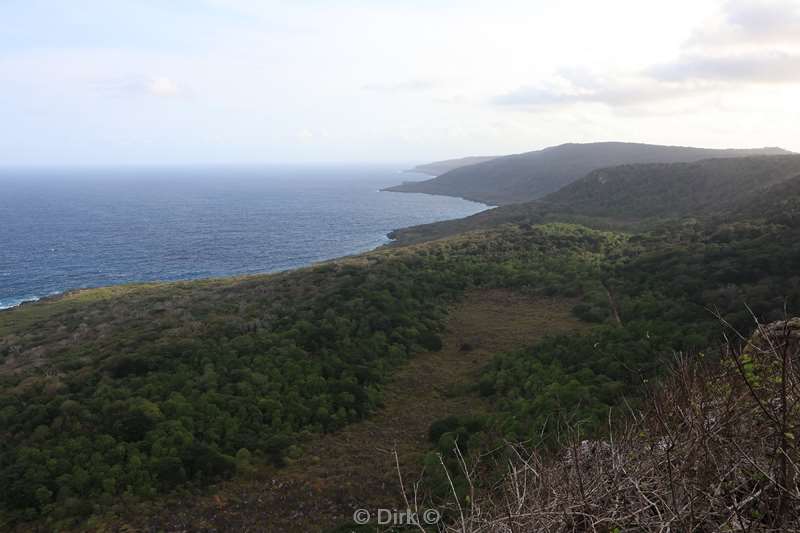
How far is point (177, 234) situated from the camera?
94.2m

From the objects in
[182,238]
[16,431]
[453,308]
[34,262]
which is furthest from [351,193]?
[16,431]

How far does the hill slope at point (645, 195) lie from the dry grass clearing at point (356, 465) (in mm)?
43974

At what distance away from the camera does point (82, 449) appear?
12.2 meters

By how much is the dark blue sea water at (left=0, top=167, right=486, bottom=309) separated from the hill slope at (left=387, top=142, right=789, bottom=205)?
602 inches

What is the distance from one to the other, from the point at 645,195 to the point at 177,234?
8376 cm

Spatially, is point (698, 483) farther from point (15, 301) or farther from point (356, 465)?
point (15, 301)

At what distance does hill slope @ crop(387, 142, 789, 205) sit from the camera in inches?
5910

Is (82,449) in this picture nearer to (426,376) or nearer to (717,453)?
(426,376)

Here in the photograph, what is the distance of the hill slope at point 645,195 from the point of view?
62.5 meters

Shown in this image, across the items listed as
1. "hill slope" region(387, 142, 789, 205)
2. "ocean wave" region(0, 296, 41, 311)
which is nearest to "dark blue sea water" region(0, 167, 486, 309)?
"ocean wave" region(0, 296, 41, 311)

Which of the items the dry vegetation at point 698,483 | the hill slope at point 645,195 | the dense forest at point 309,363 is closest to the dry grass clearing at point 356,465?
the dense forest at point 309,363

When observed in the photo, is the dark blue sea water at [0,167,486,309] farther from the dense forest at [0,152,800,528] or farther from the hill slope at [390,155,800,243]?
the dense forest at [0,152,800,528]

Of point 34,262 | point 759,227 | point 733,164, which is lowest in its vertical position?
point 34,262

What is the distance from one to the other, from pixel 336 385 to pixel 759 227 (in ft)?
90.4
